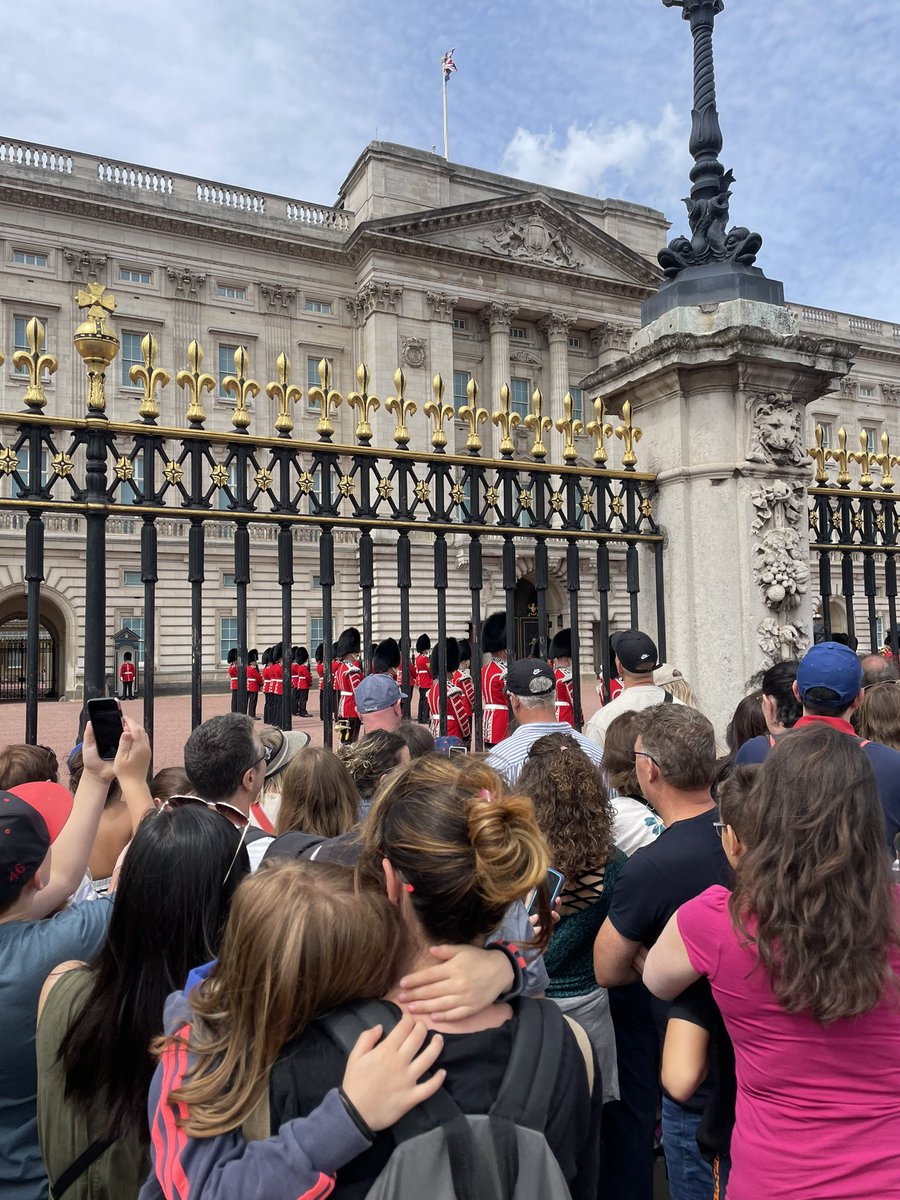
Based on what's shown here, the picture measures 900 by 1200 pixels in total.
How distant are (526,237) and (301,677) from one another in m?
24.6

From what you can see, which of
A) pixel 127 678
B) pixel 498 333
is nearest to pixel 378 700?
pixel 127 678

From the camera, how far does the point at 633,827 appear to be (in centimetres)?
A: 309

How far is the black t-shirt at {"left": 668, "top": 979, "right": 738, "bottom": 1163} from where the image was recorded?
2.00 meters

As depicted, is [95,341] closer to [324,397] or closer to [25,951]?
[324,397]

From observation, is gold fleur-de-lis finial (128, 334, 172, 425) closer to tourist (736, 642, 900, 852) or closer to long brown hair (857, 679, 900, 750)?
tourist (736, 642, 900, 852)

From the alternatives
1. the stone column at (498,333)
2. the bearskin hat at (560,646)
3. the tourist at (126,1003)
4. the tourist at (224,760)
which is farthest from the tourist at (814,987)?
the stone column at (498,333)

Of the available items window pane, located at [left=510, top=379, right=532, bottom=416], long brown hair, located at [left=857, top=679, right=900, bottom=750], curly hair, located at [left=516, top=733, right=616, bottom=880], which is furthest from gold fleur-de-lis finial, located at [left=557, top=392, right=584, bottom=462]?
window pane, located at [left=510, top=379, right=532, bottom=416]

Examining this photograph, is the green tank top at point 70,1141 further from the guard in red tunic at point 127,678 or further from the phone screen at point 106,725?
the guard in red tunic at point 127,678

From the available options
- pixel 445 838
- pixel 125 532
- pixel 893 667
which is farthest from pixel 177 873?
pixel 125 532

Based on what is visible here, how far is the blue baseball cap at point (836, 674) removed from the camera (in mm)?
3326

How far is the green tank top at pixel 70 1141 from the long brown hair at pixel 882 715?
3149 mm

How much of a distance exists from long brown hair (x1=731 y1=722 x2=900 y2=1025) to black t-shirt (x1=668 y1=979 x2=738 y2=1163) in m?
0.36

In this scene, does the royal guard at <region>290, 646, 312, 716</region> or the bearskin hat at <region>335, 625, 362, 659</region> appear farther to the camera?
the royal guard at <region>290, 646, 312, 716</region>

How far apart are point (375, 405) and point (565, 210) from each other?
32887 millimetres
